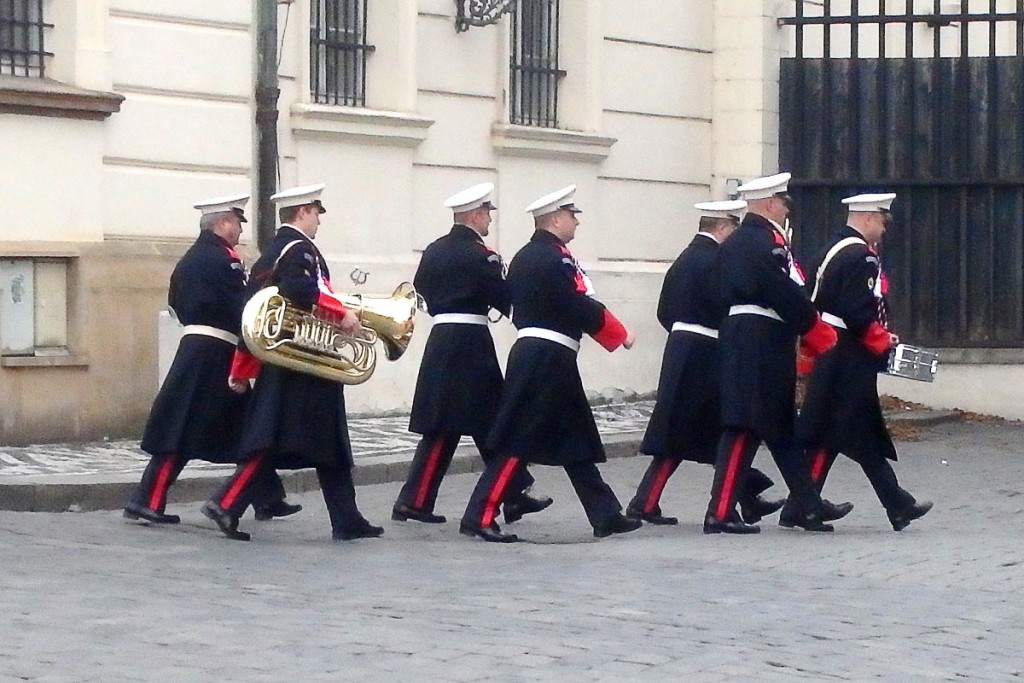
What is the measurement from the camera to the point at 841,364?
36.5 ft

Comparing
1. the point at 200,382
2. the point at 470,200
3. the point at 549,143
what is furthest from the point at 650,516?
the point at 549,143

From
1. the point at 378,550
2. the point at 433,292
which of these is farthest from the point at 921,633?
the point at 433,292

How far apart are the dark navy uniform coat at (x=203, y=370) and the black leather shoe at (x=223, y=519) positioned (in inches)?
18.9

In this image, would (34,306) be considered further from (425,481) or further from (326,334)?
(326,334)

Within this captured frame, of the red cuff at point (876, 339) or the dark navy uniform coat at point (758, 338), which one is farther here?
the red cuff at point (876, 339)

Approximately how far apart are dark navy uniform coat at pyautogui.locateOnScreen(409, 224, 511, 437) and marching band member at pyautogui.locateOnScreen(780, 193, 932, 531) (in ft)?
5.18

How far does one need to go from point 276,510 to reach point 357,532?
0.92m

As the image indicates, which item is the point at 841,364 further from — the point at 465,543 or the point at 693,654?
the point at 693,654

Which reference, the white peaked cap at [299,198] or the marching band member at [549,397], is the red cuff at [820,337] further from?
the white peaked cap at [299,198]

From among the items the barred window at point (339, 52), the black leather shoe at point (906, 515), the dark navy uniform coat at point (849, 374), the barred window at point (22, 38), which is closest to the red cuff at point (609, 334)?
the dark navy uniform coat at point (849, 374)

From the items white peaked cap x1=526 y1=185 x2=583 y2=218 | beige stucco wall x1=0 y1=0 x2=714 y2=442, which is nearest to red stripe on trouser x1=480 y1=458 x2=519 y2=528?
white peaked cap x1=526 y1=185 x2=583 y2=218

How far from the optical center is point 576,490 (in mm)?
10727

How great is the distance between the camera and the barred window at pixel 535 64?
709 inches

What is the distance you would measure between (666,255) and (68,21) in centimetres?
630
